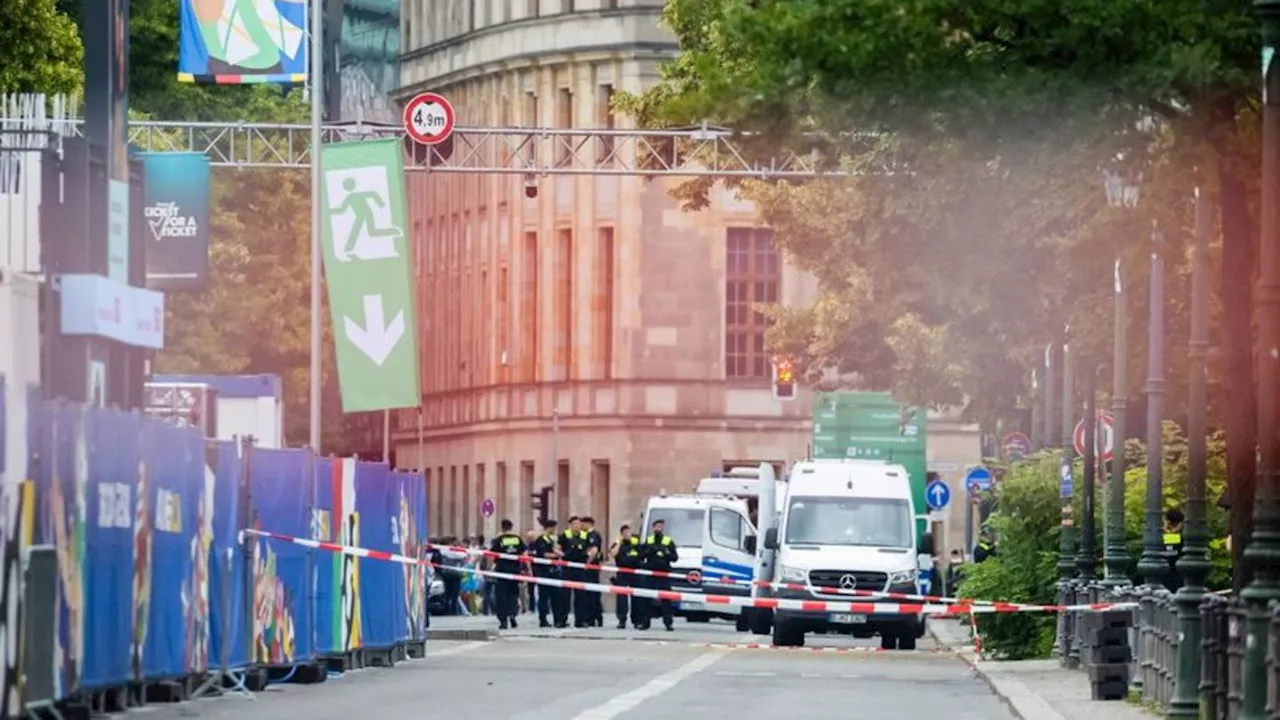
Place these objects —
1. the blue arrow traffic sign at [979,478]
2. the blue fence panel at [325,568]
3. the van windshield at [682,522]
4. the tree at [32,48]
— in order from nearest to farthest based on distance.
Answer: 1. the blue fence panel at [325,568]
2. the tree at [32,48]
3. the van windshield at [682,522]
4. the blue arrow traffic sign at [979,478]

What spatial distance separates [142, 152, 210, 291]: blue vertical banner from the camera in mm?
37219

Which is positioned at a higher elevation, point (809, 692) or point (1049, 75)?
point (1049, 75)

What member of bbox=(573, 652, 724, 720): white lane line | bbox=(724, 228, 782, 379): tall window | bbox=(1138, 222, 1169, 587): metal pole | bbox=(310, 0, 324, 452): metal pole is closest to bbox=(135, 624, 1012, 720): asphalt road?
bbox=(573, 652, 724, 720): white lane line

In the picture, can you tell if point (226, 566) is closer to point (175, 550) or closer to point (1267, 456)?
point (175, 550)

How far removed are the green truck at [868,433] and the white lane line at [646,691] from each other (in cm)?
3308

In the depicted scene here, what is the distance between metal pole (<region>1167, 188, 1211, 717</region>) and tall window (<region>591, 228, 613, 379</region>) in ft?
224

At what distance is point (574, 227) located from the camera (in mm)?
96062

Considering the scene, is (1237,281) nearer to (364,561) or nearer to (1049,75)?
(1049,75)

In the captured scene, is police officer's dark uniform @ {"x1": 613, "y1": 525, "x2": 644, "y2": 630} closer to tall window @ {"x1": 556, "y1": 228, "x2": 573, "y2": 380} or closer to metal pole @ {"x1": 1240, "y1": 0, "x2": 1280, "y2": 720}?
tall window @ {"x1": 556, "y1": 228, "x2": 573, "y2": 380}

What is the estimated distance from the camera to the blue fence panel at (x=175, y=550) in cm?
2581

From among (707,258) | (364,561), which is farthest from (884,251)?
(707,258)

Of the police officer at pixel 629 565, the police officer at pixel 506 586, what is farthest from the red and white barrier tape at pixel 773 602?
the police officer at pixel 506 586

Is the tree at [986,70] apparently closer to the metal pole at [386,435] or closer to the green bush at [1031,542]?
the green bush at [1031,542]

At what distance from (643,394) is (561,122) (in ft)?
24.1
